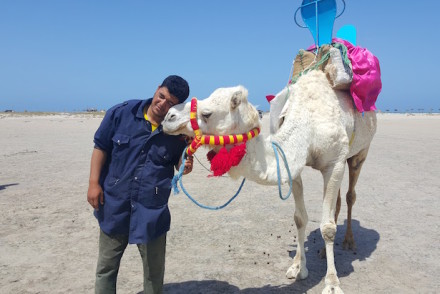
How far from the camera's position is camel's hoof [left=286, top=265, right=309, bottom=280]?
423 centimetres

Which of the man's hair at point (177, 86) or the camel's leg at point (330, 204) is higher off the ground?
the man's hair at point (177, 86)

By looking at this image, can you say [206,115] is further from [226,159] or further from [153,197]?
[153,197]

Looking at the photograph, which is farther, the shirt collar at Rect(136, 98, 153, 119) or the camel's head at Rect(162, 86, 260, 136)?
the shirt collar at Rect(136, 98, 153, 119)

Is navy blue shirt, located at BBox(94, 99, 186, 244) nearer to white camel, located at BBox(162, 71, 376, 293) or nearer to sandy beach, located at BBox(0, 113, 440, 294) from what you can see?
white camel, located at BBox(162, 71, 376, 293)

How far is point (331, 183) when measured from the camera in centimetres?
394

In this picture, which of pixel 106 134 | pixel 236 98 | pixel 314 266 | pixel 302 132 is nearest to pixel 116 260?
pixel 106 134

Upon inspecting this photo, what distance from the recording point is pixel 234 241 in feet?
17.1

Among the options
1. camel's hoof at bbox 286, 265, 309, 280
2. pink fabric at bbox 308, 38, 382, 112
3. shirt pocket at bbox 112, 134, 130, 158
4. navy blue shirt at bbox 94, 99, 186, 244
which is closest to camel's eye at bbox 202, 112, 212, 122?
navy blue shirt at bbox 94, 99, 186, 244

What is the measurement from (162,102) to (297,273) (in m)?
2.60

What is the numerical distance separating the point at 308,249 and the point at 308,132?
2219mm

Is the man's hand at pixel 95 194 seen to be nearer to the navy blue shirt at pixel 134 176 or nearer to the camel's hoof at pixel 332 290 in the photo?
the navy blue shirt at pixel 134 176

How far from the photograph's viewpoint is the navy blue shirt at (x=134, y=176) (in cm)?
304

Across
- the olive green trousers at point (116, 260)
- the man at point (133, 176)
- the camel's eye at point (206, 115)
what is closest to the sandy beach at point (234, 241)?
the olive green trousers at point (116, 260)

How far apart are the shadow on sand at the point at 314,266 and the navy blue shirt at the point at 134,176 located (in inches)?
46.3
